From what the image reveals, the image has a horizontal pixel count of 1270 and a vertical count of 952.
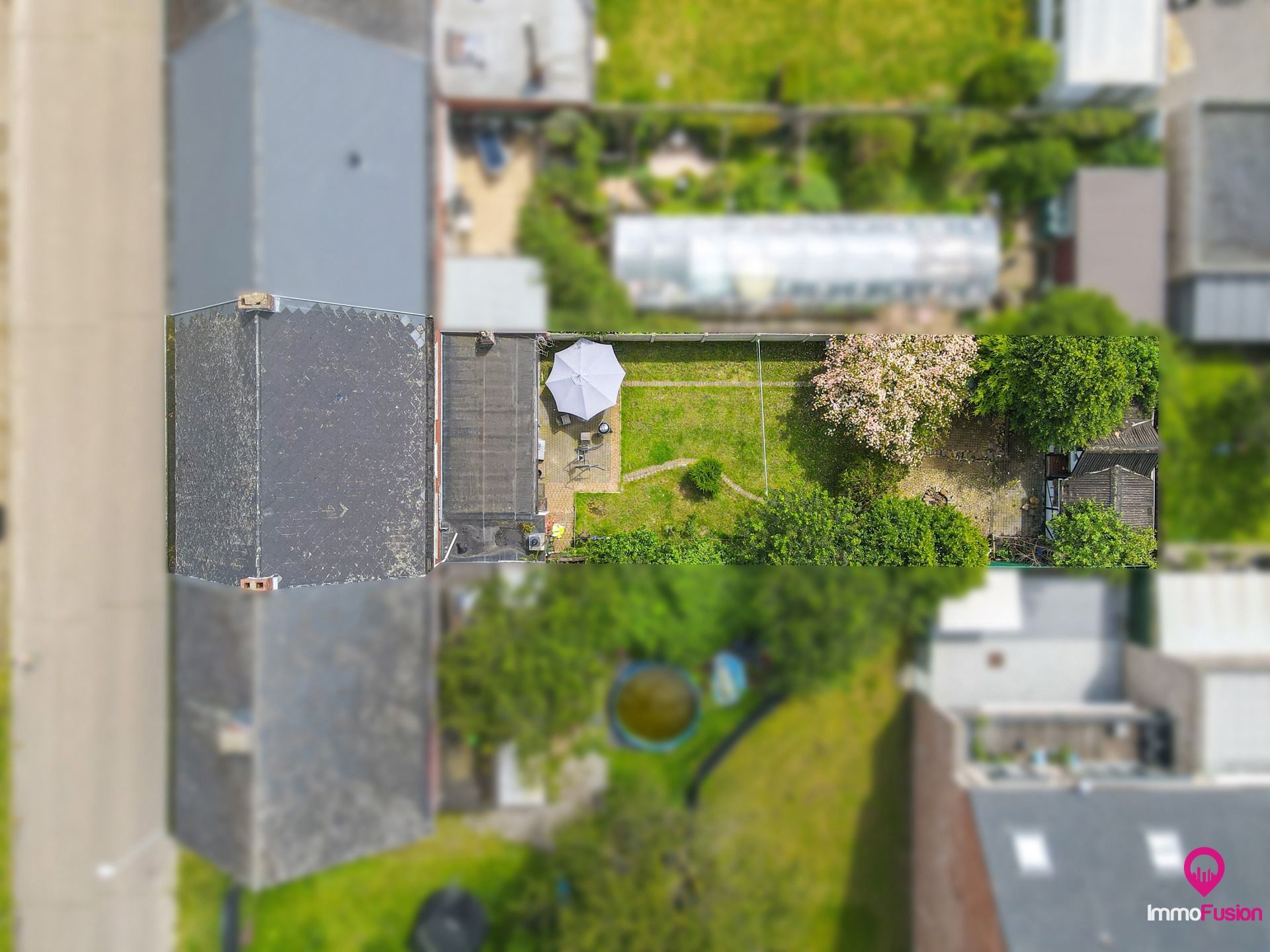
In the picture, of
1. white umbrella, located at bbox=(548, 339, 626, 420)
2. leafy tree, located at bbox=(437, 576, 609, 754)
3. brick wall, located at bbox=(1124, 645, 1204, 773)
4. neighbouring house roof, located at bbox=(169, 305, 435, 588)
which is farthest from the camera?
brick wall, located at bbox=(1124, 645, 1204, 773)

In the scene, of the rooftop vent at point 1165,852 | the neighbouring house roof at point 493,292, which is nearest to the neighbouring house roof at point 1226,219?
the rooftop vent at point 1165,852

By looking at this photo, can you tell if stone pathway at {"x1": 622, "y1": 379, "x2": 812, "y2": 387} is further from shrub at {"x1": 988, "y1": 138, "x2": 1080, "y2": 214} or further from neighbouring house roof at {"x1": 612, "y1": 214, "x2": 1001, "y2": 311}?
shrub at {"x1": 988, "y1": 138, "x2": 1080, "y2": 214}

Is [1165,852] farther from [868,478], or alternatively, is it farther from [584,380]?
[584,380]

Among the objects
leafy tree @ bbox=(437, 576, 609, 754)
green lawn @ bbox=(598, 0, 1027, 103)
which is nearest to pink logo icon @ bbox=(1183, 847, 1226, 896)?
leafy tree @ bbox=(437, 576, 609, 754)

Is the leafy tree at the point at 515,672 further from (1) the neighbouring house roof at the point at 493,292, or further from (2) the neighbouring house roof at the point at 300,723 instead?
(1) the neighbouring house roof at the point at 493,292

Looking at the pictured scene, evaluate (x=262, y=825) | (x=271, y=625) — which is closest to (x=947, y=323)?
(x=271, y=625)

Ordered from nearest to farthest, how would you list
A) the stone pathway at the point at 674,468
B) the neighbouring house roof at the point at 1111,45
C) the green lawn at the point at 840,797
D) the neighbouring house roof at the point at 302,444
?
the neighbouring house roof at the point at 302,444
the stone pathway at the point at 674,468
the neighbouring house roof at the point at 1111,45
the green lawn at the point at 840,797
